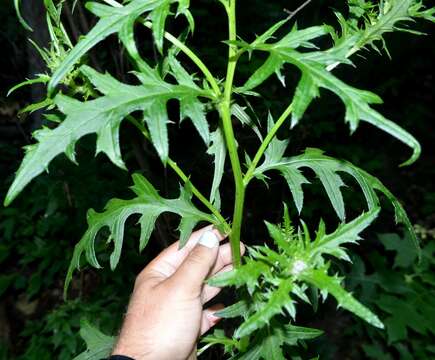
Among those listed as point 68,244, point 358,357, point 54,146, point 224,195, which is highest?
point 54,146

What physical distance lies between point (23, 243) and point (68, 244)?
2.07ft

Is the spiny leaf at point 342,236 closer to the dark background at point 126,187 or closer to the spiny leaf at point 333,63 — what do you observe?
the spiny leaf at point 333,63

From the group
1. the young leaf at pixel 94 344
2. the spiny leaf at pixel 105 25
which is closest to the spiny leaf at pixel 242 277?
the spiny leaf at pixel 105 25

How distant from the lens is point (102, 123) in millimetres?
1164

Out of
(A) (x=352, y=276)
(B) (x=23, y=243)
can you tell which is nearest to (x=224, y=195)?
(A) (x=352, y=276)

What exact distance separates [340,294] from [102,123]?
0.67 m

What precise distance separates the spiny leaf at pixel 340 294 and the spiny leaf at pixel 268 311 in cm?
7

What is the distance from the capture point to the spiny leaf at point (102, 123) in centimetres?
111

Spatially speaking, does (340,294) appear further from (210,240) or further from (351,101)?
(210,240)

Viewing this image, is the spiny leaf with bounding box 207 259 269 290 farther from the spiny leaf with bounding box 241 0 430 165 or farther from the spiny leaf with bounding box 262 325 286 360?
the spiny leaf with bounding box 262 325 286 360

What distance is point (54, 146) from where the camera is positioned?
113cm

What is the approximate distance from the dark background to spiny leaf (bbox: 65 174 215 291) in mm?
1277

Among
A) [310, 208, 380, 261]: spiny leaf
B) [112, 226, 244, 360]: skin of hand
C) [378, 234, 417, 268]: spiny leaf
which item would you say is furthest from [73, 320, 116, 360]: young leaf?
[378, 234, 417, 268]: spiny leaf

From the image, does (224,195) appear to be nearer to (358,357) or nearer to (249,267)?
(358,357)
